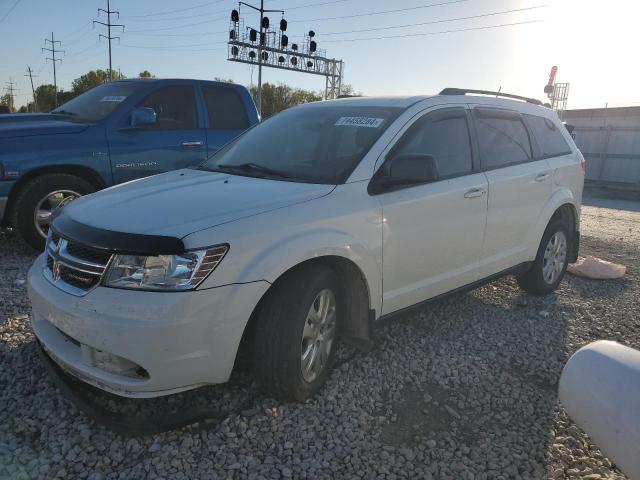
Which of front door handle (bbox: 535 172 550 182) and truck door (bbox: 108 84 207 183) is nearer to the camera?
front door handle (bbox: 535 172 550 182)

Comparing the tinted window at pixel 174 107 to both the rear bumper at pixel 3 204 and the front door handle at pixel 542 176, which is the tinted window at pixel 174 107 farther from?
the front door handle at pixel 542 176

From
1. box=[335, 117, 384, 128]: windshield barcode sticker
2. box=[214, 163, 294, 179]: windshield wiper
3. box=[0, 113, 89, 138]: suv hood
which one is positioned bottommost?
box=[214, 163, 294, 179]: windshield wiper

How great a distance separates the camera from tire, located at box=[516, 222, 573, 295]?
15.9ft

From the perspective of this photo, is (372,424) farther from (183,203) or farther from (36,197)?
(36,197)

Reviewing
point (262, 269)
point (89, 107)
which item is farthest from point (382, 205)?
point (89, 107)

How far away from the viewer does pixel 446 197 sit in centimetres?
358

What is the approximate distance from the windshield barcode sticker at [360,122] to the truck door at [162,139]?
9.20ft

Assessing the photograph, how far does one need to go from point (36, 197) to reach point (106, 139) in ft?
3.05

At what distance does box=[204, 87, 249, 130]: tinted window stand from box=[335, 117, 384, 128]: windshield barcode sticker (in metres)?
3.14

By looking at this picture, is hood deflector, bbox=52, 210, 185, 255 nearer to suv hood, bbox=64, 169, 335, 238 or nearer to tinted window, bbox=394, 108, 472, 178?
suv hood, bbox=64, 169, 335, 238

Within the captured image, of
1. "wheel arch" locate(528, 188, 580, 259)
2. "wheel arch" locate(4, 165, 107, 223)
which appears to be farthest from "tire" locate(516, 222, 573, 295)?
"wheel arch" locate(4, 165, 107, 223)

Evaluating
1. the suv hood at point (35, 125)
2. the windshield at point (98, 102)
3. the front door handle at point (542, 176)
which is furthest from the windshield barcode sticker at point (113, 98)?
the front door handle at point (542, 176)

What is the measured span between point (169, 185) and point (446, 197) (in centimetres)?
184

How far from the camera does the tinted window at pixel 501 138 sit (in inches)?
161
